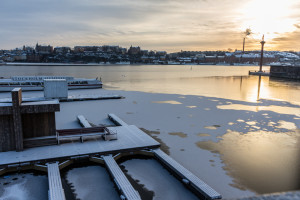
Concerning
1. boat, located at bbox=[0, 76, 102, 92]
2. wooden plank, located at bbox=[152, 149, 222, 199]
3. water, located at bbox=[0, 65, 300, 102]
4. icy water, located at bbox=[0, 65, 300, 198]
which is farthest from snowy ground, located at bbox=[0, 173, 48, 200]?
boat, located at bbox=[0, 76, 102, 92]

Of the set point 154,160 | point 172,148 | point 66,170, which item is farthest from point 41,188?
point 172,148

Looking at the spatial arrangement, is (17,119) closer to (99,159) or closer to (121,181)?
(99,159)

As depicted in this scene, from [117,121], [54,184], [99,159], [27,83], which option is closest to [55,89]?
[27,83]

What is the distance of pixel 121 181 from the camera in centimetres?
993

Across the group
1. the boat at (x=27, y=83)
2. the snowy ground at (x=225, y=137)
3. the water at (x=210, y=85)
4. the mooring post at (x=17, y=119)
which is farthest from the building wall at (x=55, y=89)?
the mooring post at (x=17, y=119)

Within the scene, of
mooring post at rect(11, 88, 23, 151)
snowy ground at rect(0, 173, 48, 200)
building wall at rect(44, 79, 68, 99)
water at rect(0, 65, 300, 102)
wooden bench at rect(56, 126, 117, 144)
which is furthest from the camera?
water at rect(0, 65, 300, 102)

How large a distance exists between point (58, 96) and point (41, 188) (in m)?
22.7

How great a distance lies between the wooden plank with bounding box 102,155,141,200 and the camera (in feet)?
29.1

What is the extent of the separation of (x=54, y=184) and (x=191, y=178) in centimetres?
587

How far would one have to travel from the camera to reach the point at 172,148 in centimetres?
1467

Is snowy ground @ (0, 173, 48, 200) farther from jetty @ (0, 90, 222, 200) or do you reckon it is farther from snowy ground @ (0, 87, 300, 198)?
snowy ground @ (0, 87, 300, 198)

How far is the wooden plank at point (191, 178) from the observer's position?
29.8ft

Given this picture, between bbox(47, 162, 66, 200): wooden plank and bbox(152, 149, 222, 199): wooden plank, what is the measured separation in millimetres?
5166

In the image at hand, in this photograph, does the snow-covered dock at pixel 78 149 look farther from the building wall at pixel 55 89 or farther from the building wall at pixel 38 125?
the building wall at pixel 55 89
